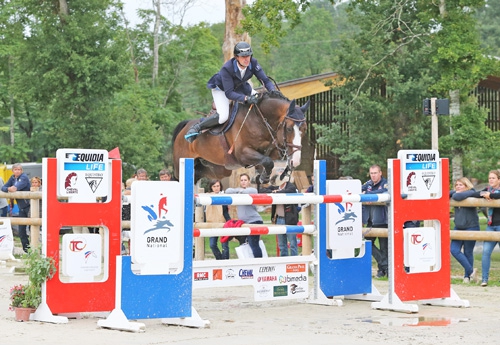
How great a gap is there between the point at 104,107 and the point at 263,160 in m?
20.7

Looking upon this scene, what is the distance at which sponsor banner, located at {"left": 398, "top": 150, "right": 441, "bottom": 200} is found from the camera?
371 inches

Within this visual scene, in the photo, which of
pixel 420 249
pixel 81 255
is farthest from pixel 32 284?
pixel 420 249

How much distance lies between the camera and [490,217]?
11992 mm

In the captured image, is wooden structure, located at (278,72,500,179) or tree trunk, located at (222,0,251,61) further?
wooden structure, located at (278,72,500,179)

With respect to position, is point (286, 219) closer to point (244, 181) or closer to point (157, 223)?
point (244, 181)

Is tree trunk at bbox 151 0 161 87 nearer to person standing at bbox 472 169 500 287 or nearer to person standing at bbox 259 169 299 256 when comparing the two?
person standing at bbox 259 169 299 256

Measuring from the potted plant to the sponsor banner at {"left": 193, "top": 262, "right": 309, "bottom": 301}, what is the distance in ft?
4.33

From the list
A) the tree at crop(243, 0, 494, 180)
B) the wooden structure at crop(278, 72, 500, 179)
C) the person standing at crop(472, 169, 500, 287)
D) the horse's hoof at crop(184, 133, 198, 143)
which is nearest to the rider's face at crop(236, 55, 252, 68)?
the horse's hoof at crop(184, 133, 198, 143)

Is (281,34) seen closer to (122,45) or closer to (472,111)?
(472,111)

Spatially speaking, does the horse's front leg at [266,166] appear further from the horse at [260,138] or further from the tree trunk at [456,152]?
the tree trunk at [456,152]

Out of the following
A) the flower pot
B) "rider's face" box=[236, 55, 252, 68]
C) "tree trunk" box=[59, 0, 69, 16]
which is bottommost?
the flower pot

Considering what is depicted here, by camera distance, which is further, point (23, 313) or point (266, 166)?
point (266, 166)

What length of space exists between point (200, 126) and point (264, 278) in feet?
9.94

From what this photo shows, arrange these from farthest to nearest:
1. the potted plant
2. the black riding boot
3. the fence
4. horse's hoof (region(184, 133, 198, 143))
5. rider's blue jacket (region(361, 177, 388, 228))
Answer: rider's blue jacket (region(361, 177, 388, 228))
horse's hoof (region(184, 133, 198, 143))
the black riding boot
the fence
the potted plant
